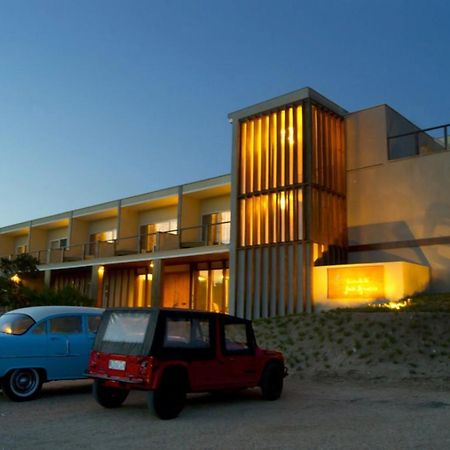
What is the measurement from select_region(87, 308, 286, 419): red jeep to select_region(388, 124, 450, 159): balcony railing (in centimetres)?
1425

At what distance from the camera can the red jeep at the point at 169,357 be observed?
799 centimetres

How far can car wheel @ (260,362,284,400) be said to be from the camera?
9.80m

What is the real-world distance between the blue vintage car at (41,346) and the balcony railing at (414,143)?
1498 cm

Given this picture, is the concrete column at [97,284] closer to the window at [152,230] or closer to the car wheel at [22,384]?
the window at [152,230]

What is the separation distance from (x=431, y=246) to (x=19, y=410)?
15265 millimetres

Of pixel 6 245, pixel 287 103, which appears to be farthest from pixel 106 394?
pixel 6 245

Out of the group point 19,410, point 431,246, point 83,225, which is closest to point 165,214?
point 83,225

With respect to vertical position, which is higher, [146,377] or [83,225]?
[83,225]

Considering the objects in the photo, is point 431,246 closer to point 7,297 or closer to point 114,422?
point 114,422

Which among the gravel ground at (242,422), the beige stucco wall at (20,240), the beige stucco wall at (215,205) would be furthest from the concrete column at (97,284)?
the gravel ground at (242,422)

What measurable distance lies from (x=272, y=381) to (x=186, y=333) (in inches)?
89.1

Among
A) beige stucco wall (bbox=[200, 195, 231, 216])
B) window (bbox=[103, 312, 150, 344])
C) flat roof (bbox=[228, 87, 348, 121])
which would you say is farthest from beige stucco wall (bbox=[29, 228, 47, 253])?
window (bbox=[103, 312, 150, 344])

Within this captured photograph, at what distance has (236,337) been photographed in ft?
31.5

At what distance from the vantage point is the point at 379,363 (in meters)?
13.2
